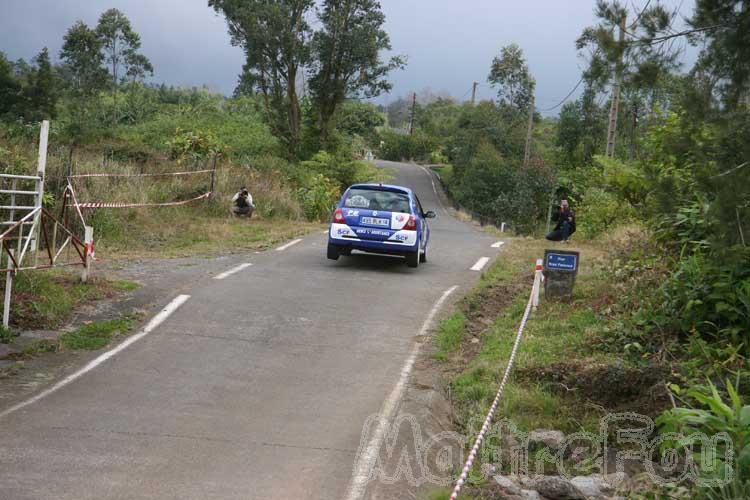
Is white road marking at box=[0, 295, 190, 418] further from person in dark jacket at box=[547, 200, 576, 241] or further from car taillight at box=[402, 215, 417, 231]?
person in dark jacket at box=[547, 200, 576, 241]

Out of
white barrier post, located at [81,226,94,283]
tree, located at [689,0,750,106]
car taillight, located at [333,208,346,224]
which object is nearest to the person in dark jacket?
car taillight, located at [333,208,346,224]

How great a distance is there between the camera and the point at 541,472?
24.2 feet

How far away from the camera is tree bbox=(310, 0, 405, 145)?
41.1 metres

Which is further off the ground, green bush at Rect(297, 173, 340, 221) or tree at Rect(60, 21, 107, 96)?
tree at Rect(60, 21, 107, 96)

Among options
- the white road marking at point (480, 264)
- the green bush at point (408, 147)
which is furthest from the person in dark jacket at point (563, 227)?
the green bush at point (408, 147)

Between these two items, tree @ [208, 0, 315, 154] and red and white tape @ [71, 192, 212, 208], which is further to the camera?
tree @ [208, 0, 315, 154]

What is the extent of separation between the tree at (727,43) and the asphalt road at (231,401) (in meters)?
4.68

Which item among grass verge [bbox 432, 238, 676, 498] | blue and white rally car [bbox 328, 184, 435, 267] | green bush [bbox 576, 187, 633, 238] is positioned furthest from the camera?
green bush [bbox 576, 187, 633, 238]

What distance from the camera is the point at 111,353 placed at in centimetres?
1016

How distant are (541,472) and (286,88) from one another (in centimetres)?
3724

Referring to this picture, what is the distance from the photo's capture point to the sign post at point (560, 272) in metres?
13.3

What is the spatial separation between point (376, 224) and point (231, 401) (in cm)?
831

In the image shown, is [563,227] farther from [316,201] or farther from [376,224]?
[316,201]

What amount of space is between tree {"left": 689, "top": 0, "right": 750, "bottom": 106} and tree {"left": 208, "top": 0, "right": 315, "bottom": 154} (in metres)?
33.5
